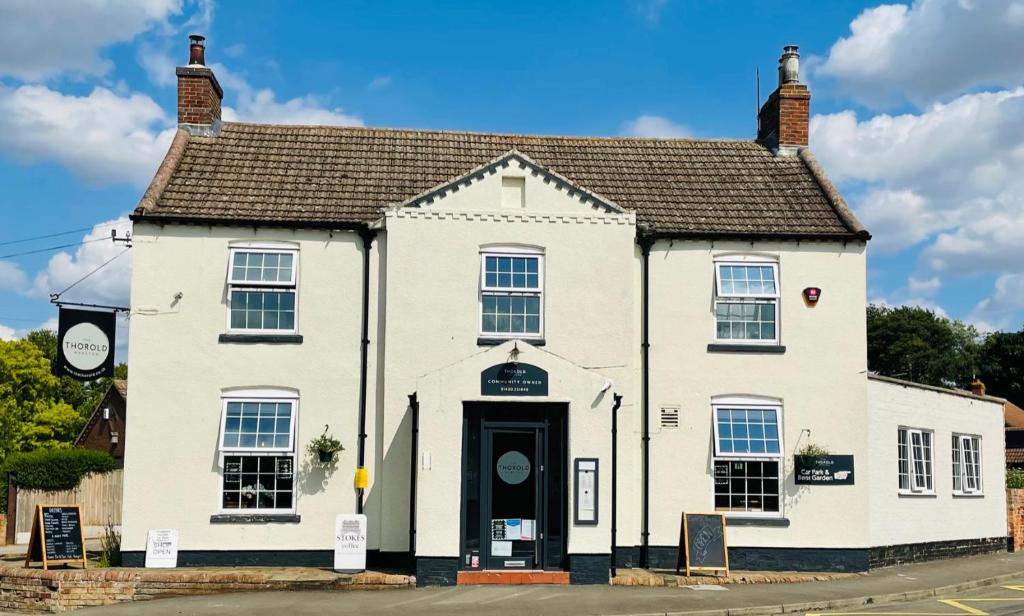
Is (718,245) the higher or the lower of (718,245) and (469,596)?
the higher

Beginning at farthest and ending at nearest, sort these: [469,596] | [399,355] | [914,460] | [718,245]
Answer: [914,460] → [718,245] → [399,355] → [469,596]

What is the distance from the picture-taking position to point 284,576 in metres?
15.3

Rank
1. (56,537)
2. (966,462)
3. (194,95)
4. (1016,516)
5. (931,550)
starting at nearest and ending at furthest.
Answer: (56,537) → (194,95) → (931,550) → (966,462) → (1016,516)

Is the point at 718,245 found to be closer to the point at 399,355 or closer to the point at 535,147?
the point at 535,147

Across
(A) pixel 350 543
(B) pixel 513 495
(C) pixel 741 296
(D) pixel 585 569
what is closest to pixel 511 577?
(D) pixel 585 569

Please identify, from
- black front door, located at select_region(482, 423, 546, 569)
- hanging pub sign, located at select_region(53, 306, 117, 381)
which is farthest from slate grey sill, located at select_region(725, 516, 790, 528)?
hanging pub sign, located at select_region(53, 306, 117, 381)

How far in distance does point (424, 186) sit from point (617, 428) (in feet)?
19.2

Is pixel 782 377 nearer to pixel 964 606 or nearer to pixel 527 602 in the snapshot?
pixel 964 606

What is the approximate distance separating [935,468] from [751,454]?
5498 millimetres

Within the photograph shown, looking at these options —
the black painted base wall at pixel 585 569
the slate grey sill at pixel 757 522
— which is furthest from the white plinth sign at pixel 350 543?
the slate grey sill at pixel 757 522

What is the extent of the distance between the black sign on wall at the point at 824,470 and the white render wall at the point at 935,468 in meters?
1.32

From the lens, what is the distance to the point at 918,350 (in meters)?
71.0

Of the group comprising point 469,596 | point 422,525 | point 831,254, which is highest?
point 831,254

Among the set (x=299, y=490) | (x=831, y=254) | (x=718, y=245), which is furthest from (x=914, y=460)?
(x=299, y=490)
